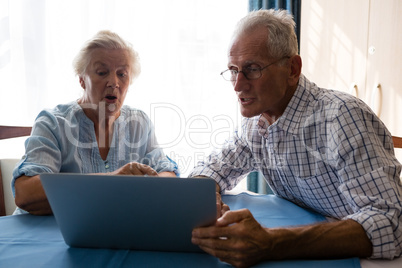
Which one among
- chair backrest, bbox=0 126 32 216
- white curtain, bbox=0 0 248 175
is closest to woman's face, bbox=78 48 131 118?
chair backrest, bbox=0 126 32 216

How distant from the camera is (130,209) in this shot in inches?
33.0

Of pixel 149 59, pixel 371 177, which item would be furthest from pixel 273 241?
pixel 149 59

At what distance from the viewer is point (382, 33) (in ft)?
8.33

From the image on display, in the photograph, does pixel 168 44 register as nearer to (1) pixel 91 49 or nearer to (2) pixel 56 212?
(1) pixel 91 49

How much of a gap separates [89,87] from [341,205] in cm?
112

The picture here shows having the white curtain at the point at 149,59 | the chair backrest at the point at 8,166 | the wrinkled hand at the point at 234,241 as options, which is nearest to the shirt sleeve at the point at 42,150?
the chair backrest at the point at 8,166

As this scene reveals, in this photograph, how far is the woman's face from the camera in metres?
1.56

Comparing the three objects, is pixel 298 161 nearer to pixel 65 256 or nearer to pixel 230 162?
pixel 230 162

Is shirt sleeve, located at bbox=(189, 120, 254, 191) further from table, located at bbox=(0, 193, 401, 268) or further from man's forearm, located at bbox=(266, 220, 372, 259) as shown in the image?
man's forearm, located at bbox=(266, 220, 372, 259)

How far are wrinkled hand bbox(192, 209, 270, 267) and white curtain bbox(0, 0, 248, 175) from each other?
77.4 inches

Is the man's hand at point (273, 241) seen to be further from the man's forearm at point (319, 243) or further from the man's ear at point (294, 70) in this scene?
the man's ear at point (294, 70)

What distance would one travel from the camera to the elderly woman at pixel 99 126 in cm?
142

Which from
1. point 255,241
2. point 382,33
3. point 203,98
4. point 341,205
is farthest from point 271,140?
point 382,33

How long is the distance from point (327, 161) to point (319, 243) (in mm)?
373
